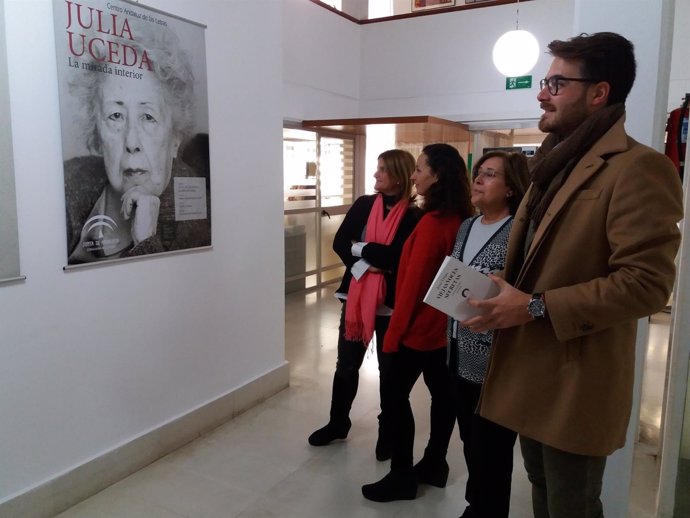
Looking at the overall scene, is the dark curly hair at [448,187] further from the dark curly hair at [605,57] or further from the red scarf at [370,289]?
the dark curly hair at [605,57]

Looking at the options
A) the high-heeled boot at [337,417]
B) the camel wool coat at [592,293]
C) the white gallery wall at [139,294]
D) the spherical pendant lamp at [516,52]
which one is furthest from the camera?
the spherical pendant lamp at [516,52]

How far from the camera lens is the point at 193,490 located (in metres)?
2.42

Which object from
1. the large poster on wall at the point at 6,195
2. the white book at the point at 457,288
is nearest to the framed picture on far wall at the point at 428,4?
the large poster on wall at the point at 6,195

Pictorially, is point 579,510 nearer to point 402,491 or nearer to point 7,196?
point 402,491

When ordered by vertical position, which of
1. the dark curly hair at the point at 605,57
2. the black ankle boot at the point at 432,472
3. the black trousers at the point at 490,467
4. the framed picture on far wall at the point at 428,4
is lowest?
the black ankle boot at the point at 432,472

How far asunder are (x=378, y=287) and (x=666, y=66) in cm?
143

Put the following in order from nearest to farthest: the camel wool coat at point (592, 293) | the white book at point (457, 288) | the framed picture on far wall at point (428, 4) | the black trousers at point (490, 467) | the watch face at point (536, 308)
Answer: the camel wool coat at point (592, 293) < the watch face at point (536, 308) < the white book at point (457, 288) < the black trousers at point (490, 467) < the framed picture on far wall at point (428, 4)

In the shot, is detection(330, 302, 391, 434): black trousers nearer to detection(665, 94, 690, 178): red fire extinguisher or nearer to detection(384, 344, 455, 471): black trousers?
detection(384, 344, 455, 471): black trousers

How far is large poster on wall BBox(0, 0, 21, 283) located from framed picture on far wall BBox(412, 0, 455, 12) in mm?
6607

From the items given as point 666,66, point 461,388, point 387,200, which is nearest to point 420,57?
point 387,200

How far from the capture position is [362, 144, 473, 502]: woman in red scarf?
2.12 metres

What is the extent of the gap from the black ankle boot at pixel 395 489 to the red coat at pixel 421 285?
2.04ft

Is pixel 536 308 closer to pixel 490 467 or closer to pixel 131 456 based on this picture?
pixel 490 467

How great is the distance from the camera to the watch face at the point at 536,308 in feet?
4.16
